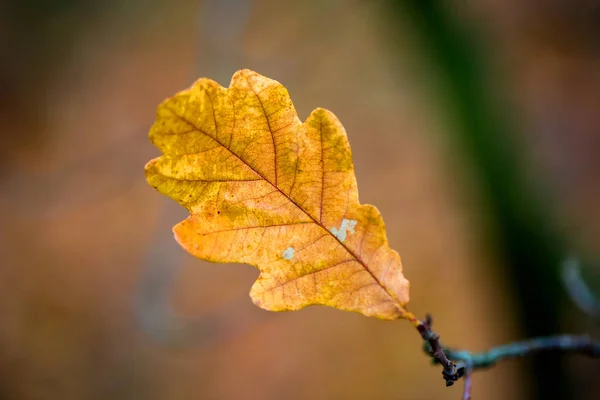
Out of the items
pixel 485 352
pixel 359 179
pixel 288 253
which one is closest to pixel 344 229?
pixel 288 253

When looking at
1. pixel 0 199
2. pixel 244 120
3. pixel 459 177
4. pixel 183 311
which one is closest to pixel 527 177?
pixel 459 177

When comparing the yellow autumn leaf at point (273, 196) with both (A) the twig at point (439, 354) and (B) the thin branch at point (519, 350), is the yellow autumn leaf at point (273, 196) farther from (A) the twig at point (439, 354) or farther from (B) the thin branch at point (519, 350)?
(B) the thin branch at point (519, 350)

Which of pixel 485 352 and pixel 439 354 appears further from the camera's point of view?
pixel 485 352

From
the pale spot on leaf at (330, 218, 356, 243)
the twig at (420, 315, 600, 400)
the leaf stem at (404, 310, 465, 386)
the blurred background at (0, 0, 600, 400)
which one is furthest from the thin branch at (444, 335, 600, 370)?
the blurred background at (0, 0, 600, 400)

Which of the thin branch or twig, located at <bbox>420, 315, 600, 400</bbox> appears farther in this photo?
the thin branch

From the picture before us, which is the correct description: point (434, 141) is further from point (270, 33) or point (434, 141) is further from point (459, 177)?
point (270, 33)

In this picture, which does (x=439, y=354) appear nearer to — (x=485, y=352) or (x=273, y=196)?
(x=273, y=196)

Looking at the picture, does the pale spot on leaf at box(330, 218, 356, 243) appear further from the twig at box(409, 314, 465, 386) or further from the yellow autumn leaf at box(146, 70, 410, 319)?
the twig at box(409, 314, 465, 386)
